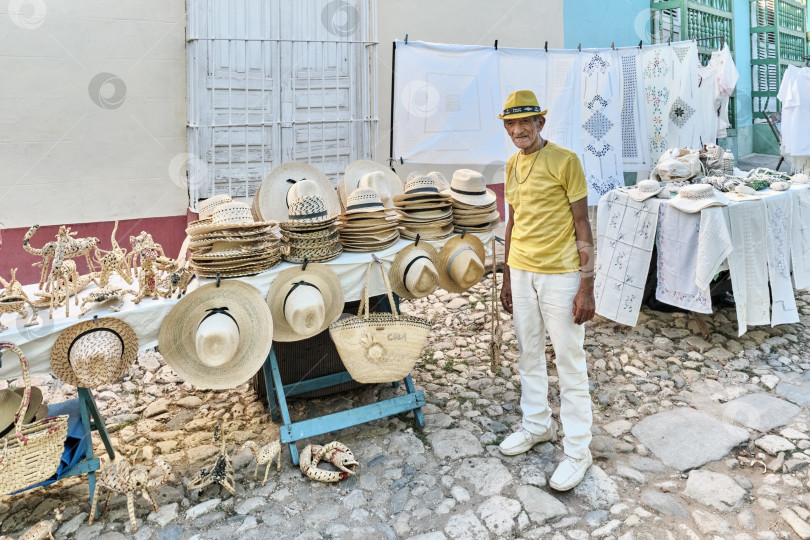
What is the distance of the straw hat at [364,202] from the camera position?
3393mm

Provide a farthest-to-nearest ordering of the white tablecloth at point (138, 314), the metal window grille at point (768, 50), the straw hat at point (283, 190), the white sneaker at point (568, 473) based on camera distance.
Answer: the metal window grille at point (768, 50) → the straw hat at point (283, 190) → the white sneaker at point (568, 473) → the white tablecloth at point (138, 314)

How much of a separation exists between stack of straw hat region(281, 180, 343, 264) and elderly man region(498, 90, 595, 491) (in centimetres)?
110

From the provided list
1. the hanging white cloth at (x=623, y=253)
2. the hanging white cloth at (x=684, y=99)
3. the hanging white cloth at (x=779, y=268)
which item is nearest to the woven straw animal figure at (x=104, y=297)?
the hanging white cloth at (x=623, y=253)

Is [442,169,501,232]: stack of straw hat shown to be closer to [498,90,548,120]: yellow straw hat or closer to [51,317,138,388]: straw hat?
[498,90,548,120]: yellow straw hat

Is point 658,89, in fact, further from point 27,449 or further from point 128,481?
point 27,449

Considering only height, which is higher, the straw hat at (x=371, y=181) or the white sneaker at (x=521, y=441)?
the straw hat at (x=371, y=181)

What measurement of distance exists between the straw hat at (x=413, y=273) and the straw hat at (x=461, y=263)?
176 millimetres

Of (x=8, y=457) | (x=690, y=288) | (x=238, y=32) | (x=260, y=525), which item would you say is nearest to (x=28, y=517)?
(x=8, y=457)

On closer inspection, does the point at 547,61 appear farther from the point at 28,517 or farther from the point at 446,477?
the point at 28,517

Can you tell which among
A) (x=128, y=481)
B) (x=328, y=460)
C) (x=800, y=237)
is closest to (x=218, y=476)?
(x=128, y=481)

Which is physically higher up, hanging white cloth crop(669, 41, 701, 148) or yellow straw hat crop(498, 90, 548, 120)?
hanging white cloth crop(669, 41, 701, 148)

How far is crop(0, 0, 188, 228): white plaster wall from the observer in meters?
4.83

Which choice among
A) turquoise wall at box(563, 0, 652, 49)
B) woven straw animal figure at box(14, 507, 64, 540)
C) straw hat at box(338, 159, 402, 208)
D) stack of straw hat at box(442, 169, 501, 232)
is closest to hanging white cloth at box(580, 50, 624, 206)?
turquoise wall at box(563, 0, 652, 49)

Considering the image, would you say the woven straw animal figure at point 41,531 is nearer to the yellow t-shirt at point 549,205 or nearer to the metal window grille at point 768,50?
the yellow t-shirt at point 549,205
